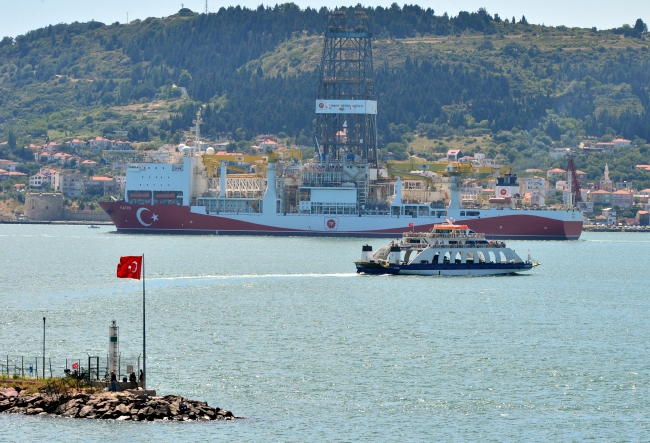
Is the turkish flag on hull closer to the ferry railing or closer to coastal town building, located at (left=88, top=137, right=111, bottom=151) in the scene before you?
the ferry railing

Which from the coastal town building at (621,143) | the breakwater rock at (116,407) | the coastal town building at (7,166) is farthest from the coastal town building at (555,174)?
the breakwater rock at (116,407)

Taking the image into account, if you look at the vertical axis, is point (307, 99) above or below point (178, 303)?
above

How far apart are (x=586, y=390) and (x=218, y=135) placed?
482 feet

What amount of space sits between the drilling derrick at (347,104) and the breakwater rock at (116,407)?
242 ft

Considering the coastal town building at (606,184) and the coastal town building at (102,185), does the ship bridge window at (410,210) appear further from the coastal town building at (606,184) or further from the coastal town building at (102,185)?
the coastal town building at (102,185)

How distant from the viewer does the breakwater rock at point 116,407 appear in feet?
88.0

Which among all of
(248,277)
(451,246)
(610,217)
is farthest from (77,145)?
(451,246)

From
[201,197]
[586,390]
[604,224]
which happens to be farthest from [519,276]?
[604,224]

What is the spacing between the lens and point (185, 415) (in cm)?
2694

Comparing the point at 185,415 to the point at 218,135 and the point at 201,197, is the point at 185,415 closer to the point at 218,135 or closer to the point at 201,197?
the point at 201,197

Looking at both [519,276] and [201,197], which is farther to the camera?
[201,197]

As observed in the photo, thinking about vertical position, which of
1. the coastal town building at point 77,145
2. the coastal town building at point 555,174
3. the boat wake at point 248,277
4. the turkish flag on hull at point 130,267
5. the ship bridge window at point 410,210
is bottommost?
the boat wake at point 248,277

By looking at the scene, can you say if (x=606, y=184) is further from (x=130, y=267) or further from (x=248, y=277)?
(x=130, y=267)

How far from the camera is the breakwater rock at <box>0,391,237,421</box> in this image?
26828mm
